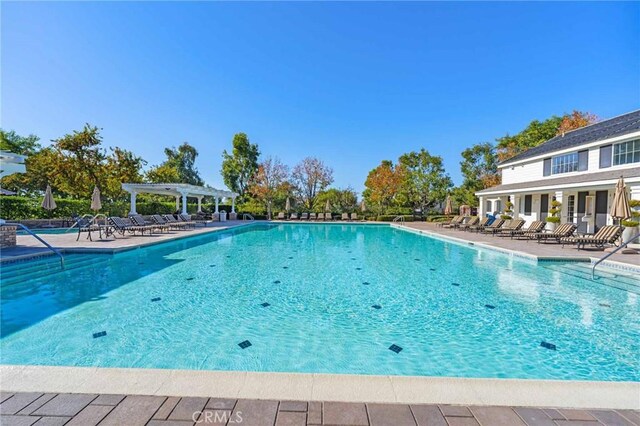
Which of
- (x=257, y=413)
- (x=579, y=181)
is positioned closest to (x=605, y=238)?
(x=579, y=181)

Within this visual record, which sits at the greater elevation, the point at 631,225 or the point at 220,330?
the point at 631,225

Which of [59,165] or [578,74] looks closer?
[578,74]

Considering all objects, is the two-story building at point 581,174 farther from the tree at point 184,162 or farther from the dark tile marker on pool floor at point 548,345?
the tree at point 184,162

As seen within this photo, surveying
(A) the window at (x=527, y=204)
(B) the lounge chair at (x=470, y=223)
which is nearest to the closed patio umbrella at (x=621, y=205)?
(B) the lounge chair at (x=470, y=223)

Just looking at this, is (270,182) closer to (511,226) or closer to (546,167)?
(511,226)

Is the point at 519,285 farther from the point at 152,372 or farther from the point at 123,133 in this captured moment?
the point at 123,133

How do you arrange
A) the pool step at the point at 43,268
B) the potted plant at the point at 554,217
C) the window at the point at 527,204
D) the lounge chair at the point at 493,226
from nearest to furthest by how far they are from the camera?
the pool step at the point at 43,268 → the potted plant at the point at 554,217 → the lounge chair at the point at 493,226 → the window at the point at 527,204

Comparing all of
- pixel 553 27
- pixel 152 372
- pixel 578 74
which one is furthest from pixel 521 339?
pixel 578 74

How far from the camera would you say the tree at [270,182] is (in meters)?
29.5

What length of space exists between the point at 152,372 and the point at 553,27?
1619 cm

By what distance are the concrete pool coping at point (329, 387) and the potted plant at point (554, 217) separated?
51.1 ft

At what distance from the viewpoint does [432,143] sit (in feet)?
102

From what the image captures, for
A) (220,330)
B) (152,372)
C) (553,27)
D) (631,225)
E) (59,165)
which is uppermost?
(553,27)

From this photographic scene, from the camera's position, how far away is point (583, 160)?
605 inches
